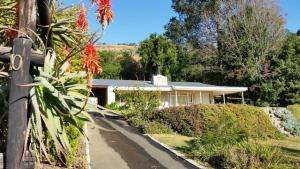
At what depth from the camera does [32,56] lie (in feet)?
15.1

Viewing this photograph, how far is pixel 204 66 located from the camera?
5538 cm

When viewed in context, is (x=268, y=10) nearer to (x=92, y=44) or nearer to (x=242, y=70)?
(x=242, y=70)

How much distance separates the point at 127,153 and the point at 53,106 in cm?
1007

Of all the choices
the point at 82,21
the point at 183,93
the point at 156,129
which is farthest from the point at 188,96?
the point at 82,21

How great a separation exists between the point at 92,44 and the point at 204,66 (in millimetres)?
50573

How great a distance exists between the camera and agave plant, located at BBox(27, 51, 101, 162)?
471cm

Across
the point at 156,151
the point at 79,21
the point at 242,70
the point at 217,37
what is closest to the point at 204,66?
the point at 217,37

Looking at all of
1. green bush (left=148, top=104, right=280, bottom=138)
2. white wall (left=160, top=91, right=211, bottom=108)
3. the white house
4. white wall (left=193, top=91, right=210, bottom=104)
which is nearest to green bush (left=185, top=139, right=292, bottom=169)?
green bush (left=148, top=104, right=280, bottom=138)

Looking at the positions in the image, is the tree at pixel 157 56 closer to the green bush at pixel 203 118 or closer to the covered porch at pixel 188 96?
the covered porch at pixel 188 96

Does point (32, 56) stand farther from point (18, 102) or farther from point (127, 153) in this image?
point (127, 153)

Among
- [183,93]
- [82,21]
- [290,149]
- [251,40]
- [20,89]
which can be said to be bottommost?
[290,149]

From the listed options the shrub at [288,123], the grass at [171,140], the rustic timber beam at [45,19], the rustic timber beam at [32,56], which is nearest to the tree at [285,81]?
the shrub at [288,123]

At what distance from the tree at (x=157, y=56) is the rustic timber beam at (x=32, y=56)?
4744cm

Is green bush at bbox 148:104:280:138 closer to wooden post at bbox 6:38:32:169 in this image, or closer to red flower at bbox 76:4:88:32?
red flower at bbox 76:4:88:32
